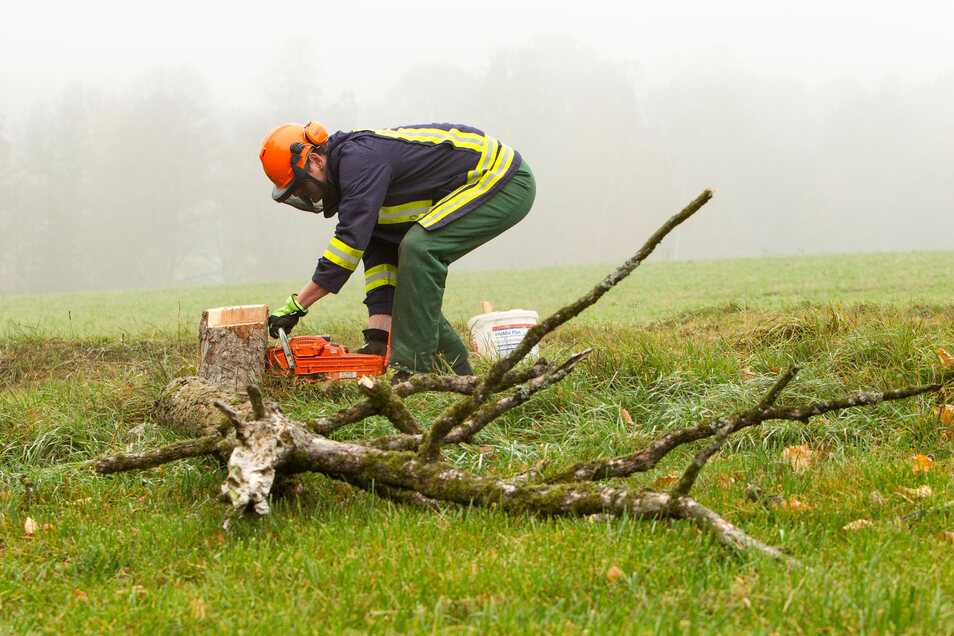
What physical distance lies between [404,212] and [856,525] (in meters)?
3.45

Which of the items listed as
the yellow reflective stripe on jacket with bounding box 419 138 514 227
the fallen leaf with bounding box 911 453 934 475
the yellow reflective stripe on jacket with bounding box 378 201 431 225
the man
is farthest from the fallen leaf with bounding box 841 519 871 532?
the yellow reflective stripe on jacket with bounding box 378 201 431 225

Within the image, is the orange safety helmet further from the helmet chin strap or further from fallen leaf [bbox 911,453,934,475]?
fallen leaf [bbox 911,453,934,475]

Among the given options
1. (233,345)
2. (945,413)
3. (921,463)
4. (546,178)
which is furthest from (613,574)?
(546,178)

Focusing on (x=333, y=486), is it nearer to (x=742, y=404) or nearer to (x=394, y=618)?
(x=394, y=618)

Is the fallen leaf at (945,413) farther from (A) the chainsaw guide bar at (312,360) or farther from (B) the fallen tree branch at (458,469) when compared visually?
(A) the chainsaw guide bar at (312,360)

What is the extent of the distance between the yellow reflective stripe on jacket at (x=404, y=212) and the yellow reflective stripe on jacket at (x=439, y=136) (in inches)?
16.6

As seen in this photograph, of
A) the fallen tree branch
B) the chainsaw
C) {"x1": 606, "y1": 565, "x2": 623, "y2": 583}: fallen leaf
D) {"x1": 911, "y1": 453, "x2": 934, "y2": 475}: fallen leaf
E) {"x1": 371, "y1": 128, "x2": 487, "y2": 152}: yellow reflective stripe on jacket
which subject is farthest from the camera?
{"x1": 371, "y1": 128, "x2": 487, "y2": 152}: yellow reflective stripe on jacket

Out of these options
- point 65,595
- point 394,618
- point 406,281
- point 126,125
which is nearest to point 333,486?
point 65,595

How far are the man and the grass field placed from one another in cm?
59

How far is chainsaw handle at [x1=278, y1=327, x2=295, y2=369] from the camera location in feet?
14.8

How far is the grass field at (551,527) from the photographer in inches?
75.3

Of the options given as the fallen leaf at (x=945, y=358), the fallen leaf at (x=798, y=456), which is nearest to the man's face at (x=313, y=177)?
the fallen leaf at (x=798, y=456)

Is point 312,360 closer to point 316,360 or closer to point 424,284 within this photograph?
point 316,360

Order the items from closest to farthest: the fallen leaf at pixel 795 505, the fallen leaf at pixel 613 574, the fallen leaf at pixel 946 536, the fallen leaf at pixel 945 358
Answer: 1. the fallen leaf at pixel 613 574
2. the fallen leaf at pixel 946 536
3. the fallen leaf at pixel 795 505
4. the fallen leaf at pixel 945 358
